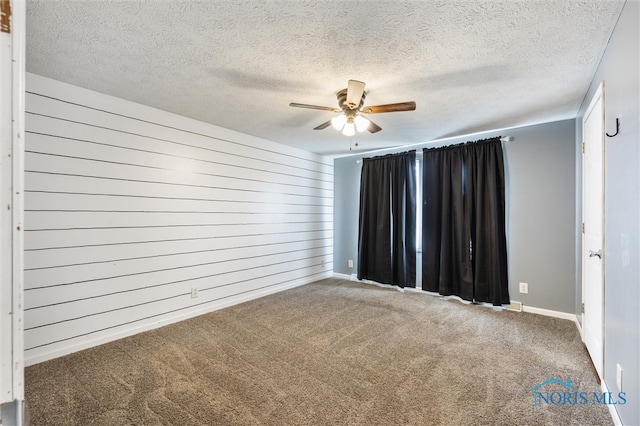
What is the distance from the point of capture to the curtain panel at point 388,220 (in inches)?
177

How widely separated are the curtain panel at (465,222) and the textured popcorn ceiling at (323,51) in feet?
2.96

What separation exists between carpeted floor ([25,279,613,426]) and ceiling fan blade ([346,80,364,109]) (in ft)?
6.91

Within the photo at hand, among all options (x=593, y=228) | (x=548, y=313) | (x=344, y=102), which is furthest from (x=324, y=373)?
(x=548, y=313)

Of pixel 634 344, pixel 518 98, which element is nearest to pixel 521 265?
pixel 518 98

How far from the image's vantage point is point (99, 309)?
266 cm

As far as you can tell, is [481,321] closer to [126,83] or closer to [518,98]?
[518,98]

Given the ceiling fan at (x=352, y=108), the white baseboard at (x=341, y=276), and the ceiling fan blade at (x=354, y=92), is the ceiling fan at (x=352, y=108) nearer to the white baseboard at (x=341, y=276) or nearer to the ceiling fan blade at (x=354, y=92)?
the ceiling fan blade at (x=354, y=92)

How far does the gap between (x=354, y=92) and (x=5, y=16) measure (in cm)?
193

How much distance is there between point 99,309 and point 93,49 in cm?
218

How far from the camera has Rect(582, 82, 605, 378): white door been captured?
82.8 inches

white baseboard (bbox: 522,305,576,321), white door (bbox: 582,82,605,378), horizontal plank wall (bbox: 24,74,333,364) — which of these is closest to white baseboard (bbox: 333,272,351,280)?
horizontal plank wall (bbox: 24,74,333,364)

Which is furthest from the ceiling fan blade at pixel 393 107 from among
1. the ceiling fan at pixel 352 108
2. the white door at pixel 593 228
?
the white door at pixel 593 228

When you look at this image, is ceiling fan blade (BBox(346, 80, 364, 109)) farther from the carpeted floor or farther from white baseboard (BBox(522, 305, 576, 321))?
white baseboard (BBox(522, 305, 576, 321))

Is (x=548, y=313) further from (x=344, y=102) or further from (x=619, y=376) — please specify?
(x=344, y=102)
